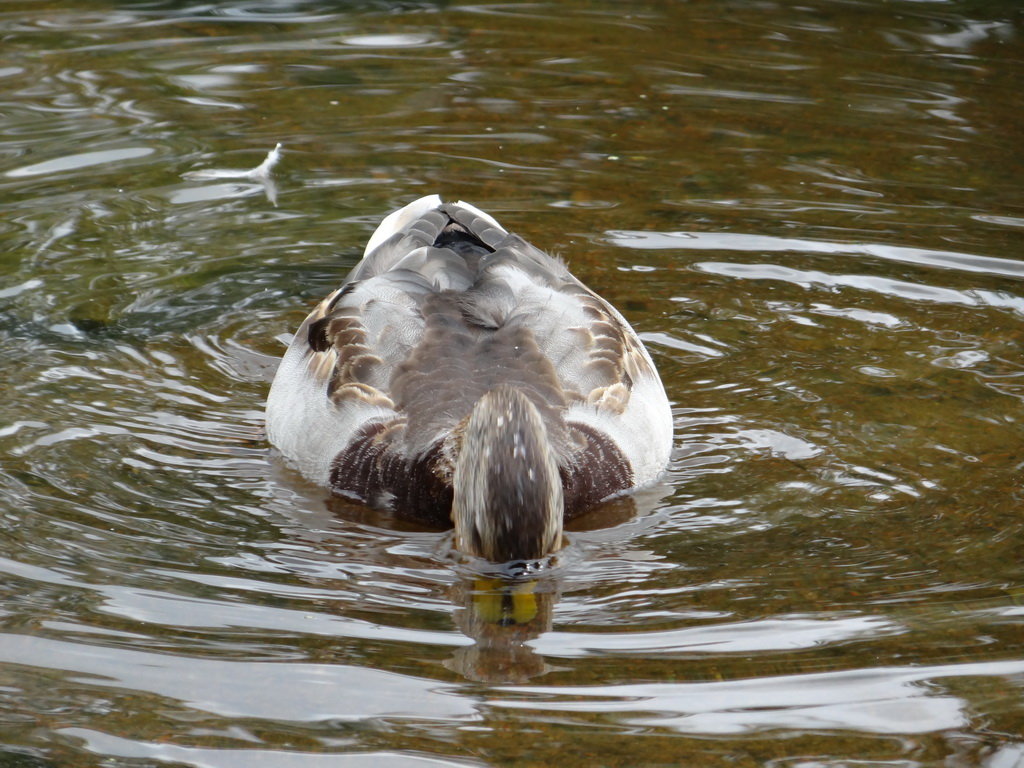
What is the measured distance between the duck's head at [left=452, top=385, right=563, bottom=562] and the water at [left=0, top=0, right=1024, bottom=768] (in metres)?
0.19

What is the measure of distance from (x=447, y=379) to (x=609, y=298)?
82.7 inches

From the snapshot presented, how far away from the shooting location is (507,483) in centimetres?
618

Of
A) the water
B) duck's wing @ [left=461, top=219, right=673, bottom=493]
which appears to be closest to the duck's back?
duck's wing @ [left=461, top=219, right=673, bottom=493]

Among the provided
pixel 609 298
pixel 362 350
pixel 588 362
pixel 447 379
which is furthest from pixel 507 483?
pixel 609 298

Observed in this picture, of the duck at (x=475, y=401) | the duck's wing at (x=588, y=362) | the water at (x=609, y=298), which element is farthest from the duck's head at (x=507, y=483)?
the duck's wing at (x=588, y=362)

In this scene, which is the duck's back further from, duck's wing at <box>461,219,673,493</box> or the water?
the water

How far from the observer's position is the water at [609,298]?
5137 millimetres

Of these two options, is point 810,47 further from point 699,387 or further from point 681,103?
point 699,387

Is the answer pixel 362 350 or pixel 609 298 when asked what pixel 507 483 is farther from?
pixel 609 298

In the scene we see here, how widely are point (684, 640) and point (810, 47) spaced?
24.9 ft

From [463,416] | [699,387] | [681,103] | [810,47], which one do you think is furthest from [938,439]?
[810,47]

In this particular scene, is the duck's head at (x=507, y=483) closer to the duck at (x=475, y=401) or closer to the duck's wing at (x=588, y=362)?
the duck at (x=475, y=401)

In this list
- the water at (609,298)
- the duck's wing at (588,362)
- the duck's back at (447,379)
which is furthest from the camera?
the duck's wing at (588,362)

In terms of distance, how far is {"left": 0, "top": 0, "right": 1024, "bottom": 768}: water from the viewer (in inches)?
202
